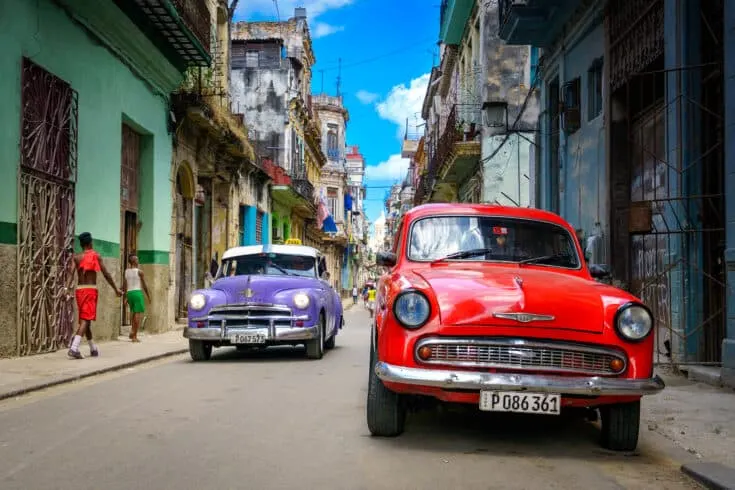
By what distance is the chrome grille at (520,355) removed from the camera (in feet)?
16.3

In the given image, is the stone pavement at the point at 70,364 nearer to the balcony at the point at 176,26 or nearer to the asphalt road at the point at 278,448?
the asphalt road at the point at 278,448

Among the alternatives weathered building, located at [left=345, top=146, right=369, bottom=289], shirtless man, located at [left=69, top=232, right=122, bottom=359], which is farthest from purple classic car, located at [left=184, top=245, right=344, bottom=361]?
weathered building, located at [left=345, top=146, right=369, bottom=289]

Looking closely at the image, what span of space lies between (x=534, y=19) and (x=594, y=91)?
2.34 metres

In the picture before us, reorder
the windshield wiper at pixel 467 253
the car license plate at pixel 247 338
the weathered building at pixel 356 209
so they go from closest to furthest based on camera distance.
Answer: the windshield wiper at pixel 467 253
the car license plate at pixel 247 338
the weathered building at pixel 356 209

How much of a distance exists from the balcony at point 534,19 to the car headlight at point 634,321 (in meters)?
10.1

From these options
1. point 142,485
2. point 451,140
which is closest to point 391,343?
point 142,485

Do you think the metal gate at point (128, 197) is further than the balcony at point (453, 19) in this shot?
No

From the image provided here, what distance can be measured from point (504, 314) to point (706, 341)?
17.9 ft

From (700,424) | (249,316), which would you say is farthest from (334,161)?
(700,424)

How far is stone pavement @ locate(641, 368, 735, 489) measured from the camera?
15.2ft

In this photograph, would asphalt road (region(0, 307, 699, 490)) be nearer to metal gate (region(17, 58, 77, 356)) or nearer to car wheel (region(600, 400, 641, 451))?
car wheel (region(600, 400, 641, 451))

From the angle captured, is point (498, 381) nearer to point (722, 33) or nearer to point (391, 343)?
point (391, 343)

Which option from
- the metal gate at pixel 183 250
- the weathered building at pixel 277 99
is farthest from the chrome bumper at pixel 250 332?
the weathered building at pixel 277 99

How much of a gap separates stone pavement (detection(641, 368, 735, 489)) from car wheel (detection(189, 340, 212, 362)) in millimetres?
5939
